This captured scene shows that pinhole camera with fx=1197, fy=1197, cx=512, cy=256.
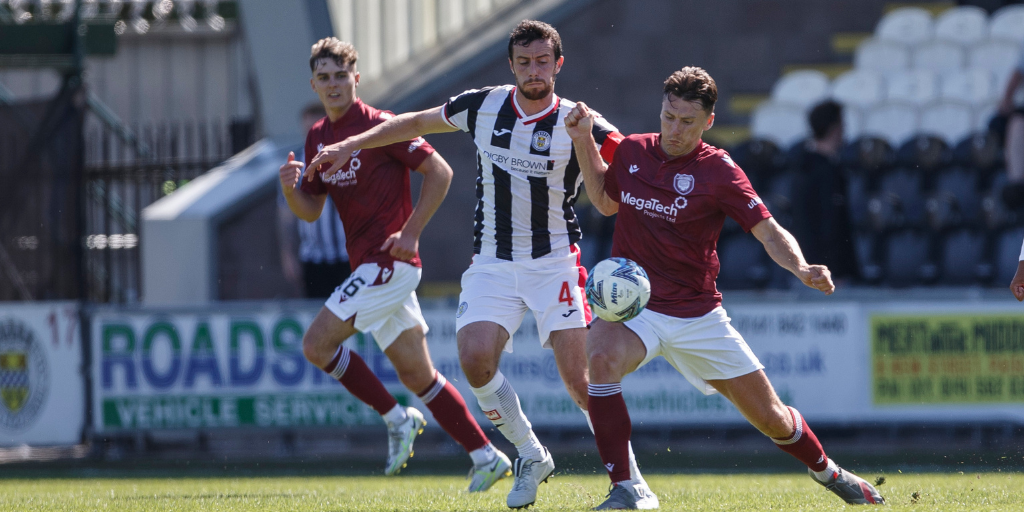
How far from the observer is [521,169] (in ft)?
18.4

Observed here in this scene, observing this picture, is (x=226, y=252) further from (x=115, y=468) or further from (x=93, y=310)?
(x=115, y=468)

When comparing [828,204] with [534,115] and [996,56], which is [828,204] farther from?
[534,115]

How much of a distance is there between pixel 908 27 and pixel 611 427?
9745 mm

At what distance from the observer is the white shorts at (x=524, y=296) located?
5621 millimetres

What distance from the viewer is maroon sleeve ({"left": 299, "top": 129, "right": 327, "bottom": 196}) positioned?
6418 millimetres

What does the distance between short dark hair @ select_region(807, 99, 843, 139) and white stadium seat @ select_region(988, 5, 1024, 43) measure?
4558 millimetres

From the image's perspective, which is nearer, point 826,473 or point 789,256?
point 789,256

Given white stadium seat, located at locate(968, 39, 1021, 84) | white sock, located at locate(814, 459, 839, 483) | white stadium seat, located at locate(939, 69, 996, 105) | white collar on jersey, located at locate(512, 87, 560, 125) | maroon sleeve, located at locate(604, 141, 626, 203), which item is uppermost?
white stadium seat, located at locate(968, 39, 1021, 84)

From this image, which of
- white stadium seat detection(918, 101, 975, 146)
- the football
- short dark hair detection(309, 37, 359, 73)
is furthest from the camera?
white stadium seat detection(918, 101, 975, 146)

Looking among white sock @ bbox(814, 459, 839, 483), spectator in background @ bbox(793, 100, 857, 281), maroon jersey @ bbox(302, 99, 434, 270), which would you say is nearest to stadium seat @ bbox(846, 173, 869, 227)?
spectator in background @ bbox(793, 100, 857, 281)

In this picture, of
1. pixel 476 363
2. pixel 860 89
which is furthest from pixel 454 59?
pixel 476 363

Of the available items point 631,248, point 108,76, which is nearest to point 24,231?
point 631,248

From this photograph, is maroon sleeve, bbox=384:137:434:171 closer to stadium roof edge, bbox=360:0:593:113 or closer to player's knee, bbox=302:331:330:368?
player's knee, bbox=302:331:330:368

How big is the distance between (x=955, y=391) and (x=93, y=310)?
22.1ft
